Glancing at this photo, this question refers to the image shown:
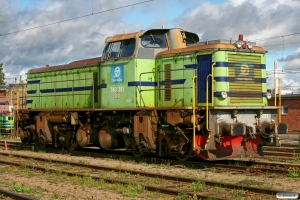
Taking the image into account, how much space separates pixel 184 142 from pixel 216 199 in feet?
15.8

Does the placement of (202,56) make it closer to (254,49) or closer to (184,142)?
(254,49)

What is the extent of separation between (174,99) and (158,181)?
12.1ft

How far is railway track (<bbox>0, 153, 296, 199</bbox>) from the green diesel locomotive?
1917mm

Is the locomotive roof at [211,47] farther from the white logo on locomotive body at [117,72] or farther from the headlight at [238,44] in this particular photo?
the white logo on locomotive body at [117,72]

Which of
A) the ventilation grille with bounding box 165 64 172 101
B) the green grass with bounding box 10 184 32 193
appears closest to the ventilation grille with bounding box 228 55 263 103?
the ventilation grille with bounding box 165 64 172 101

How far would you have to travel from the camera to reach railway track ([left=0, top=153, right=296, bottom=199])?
27.8 feet

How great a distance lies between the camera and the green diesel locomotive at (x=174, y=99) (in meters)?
12.2

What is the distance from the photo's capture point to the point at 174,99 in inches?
522

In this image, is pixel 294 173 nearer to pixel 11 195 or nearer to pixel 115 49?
pixel 11 195

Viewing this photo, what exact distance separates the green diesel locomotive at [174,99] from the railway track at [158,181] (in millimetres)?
1917

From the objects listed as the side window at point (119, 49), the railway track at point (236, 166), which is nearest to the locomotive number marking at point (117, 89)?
the side window at point (119, 49)

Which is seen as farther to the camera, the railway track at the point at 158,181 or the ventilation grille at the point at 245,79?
the ventilation grille at the point at 245,79

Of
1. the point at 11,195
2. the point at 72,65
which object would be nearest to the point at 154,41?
the point at 72,65

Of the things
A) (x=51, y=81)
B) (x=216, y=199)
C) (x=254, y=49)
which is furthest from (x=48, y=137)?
(x=216, y=199)
